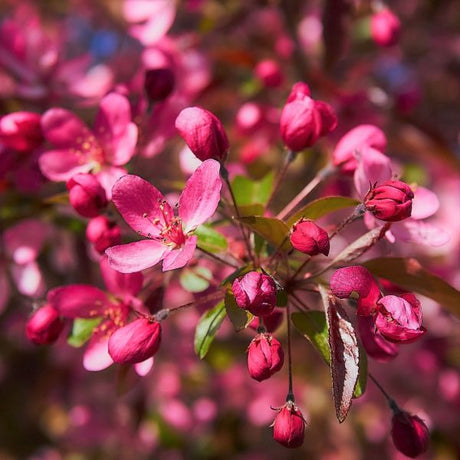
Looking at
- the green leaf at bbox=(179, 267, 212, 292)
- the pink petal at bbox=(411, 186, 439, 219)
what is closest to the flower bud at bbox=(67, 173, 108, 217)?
the green leaf at bbox=(179, 267, 212, 292)

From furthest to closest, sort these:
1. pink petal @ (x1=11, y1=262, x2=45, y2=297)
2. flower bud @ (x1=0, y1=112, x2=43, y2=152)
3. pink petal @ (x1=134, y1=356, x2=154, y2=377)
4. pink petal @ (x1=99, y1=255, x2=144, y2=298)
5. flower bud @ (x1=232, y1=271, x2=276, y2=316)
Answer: pink petal @ (x1=11, y1=262, x2=45, y2=297) → flower bud @ (x1=0, y1=112, x2=43, y2=152) → pink petal @ (x1=99, y1=255, x2=144, y2=298) → pink petal @ (x1=134, y1=356, x2=154, y2=377) → flower bud @ (x1=232, y1=271, x2=276, y2=316)

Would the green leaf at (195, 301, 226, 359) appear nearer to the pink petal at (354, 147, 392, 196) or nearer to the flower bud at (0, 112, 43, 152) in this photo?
the pink petal at (354, 147, 392, 196)

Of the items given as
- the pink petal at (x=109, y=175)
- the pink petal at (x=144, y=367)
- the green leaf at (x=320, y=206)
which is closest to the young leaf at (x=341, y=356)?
the green leaf at (x=320, y=206)

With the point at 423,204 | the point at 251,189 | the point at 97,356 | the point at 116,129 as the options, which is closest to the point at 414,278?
the point at 423,204

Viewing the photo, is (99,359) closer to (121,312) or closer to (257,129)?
(121,312)

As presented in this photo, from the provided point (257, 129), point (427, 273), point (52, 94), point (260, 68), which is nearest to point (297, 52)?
point (260, 68)
